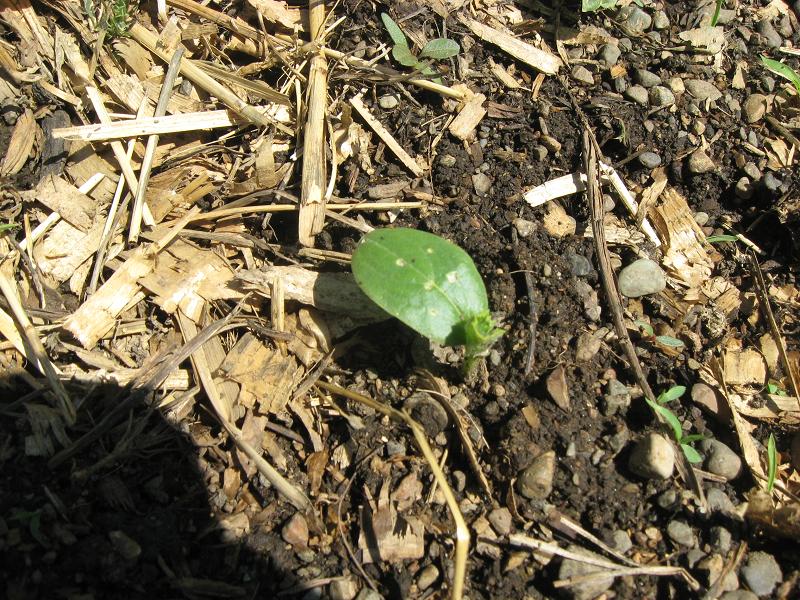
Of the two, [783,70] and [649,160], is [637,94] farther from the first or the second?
[783,70]

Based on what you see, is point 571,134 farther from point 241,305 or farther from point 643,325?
point 241,305

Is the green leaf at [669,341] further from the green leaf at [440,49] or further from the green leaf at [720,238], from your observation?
the green leaf at [440,49]

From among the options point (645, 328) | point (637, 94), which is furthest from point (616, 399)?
point (637, 94)

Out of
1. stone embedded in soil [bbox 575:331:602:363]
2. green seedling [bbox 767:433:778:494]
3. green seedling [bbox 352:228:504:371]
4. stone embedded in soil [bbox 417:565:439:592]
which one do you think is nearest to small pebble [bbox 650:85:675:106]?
stone embedded in soil [bbox 575:331:602:363]

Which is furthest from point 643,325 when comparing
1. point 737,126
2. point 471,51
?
point 471,51

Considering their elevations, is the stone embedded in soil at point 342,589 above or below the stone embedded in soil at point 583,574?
above

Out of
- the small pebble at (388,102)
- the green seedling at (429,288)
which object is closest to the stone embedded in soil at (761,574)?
the green seedling at (429,288)
